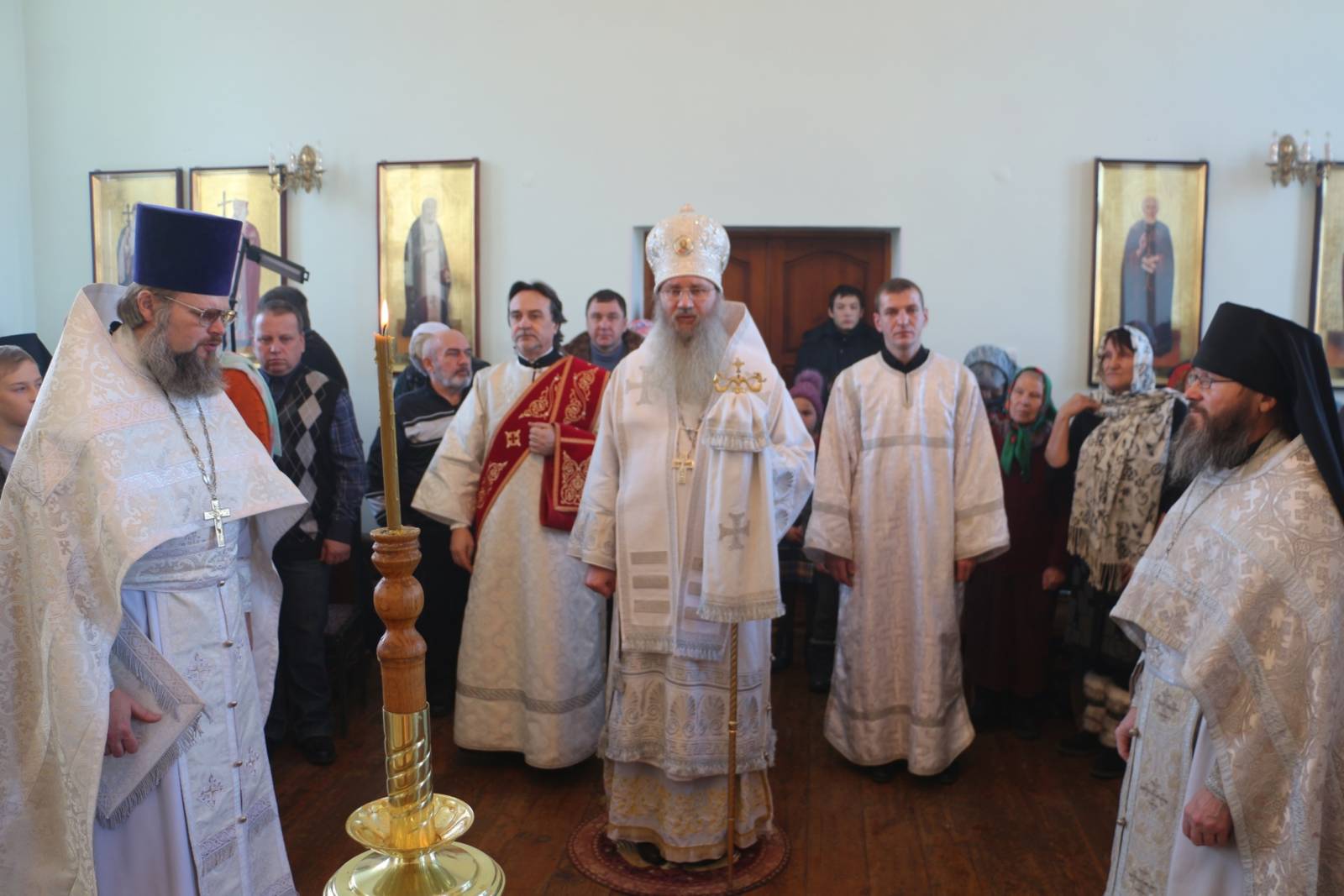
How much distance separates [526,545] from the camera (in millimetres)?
3943

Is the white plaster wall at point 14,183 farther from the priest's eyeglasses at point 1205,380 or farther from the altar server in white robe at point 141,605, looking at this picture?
the priest's eyeglasses at point 1205,380

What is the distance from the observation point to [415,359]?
17.4 ft

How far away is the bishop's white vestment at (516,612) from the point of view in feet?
12.8

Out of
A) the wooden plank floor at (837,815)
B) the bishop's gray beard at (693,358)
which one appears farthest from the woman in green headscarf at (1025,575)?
the bishop's gray beard at (693,358)

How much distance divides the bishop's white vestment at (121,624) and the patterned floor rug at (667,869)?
3.22 feet

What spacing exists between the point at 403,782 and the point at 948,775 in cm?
350

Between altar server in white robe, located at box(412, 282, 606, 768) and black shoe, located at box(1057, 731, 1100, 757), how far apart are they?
1.94 metres

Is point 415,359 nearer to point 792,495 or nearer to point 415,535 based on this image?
point 792,495

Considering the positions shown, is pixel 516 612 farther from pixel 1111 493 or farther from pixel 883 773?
pixel 1111 493

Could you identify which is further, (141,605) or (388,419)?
(141,605)

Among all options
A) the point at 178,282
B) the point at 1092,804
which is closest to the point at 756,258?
the point at 1092,804

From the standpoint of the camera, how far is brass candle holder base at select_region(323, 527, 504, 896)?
0.88m

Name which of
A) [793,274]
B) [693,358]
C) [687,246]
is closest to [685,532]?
[693,358]

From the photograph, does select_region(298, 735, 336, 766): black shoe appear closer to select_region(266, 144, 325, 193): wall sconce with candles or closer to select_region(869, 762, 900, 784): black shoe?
select_region(869, 762, 900, 784): black shoe
